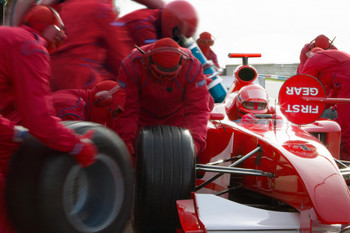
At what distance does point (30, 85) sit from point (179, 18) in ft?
8.09

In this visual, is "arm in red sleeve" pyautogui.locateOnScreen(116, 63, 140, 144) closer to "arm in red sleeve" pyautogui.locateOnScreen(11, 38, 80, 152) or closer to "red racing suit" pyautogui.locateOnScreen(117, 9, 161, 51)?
"red racing suit" pyautogui.locateOnScreen(117, 9, 161, 51)

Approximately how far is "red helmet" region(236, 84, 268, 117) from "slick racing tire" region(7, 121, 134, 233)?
2.59m

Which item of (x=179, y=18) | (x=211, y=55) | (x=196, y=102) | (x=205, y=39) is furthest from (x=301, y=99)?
(x=211, y=55)

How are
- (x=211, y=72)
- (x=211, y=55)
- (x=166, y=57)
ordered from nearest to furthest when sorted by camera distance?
(x=166, y=57), (x=211, y=72), (x=211, y=55)

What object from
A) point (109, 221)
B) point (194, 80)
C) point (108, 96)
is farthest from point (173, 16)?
point (109, 221)

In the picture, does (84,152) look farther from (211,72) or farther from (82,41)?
(211,72)

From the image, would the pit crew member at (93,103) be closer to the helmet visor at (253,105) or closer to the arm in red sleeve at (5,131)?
the arm in red sleeve at (5,131)

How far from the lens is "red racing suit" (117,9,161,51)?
401 centimetres

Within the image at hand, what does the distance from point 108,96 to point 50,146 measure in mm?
1909

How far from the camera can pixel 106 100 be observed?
3.70 m

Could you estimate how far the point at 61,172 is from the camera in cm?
187

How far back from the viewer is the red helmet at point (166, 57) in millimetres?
3322

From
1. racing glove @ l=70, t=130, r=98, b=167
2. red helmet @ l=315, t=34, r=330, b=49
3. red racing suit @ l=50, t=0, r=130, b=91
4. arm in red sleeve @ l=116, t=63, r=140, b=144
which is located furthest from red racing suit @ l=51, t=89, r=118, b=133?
red helmet @ l=315, t=34, r=330, b=49

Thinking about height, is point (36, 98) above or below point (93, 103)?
above
